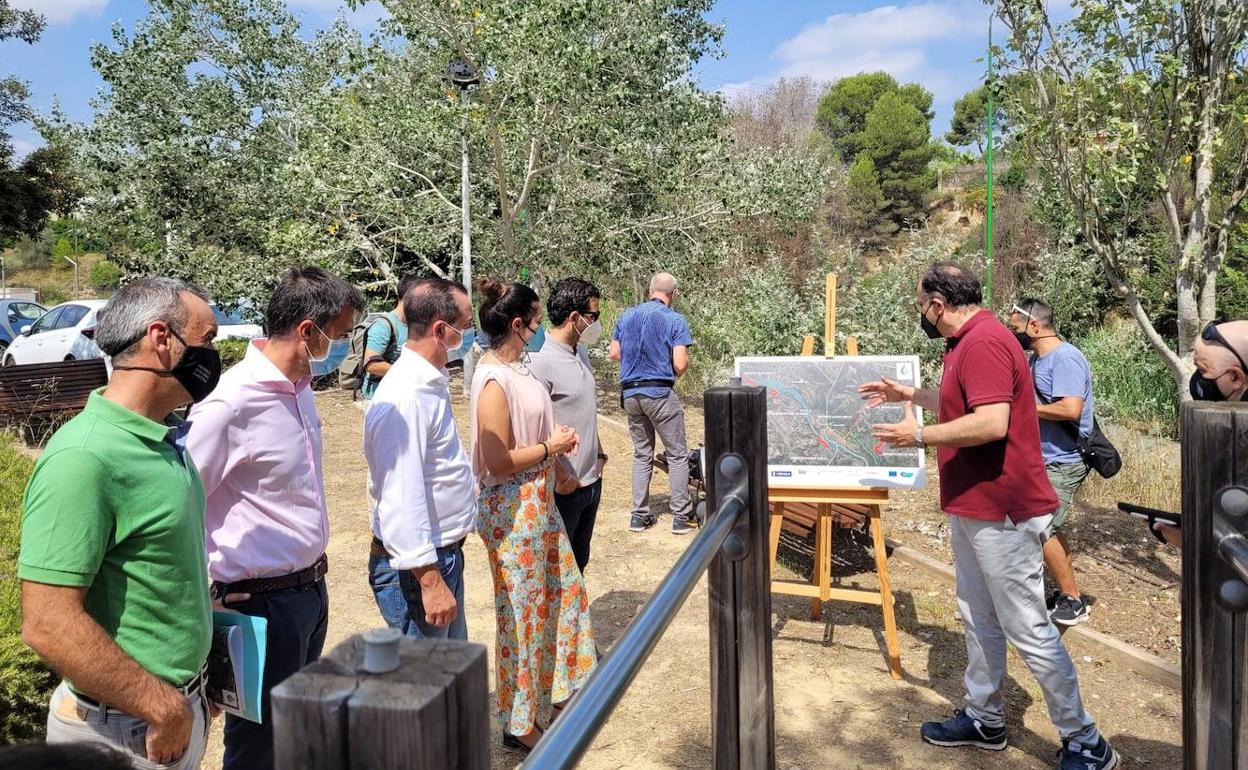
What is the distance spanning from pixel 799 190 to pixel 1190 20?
7498mm

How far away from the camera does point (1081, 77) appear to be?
5312 mm

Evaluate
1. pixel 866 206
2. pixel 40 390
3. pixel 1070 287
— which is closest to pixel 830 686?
pixel 40 390

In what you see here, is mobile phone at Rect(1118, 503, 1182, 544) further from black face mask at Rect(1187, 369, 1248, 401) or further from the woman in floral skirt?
the woman in floral skirt

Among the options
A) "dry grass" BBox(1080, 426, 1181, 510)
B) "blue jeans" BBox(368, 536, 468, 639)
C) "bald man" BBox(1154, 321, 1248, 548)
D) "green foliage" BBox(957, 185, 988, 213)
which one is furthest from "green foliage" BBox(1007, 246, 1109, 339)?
"green foliage" BBox(957, 185, 988, 213)

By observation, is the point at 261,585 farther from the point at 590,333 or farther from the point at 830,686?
the point at 830,686

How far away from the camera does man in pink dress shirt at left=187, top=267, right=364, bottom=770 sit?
2.50 meters

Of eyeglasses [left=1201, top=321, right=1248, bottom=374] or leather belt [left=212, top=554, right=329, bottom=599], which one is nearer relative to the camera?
leather belt [left=212, top=554, right=329, bottom=599]

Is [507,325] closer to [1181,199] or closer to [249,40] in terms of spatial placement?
[1181,199]

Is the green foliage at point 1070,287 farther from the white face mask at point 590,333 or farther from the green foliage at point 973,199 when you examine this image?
the green foliage at point 973,199

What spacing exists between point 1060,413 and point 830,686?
6.52 feet

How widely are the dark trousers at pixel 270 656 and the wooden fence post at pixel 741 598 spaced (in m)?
1.23

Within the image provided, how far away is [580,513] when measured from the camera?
4.37 meters

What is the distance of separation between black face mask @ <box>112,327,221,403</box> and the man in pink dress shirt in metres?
0.33

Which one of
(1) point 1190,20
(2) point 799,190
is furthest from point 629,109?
(1) point 1190,20
